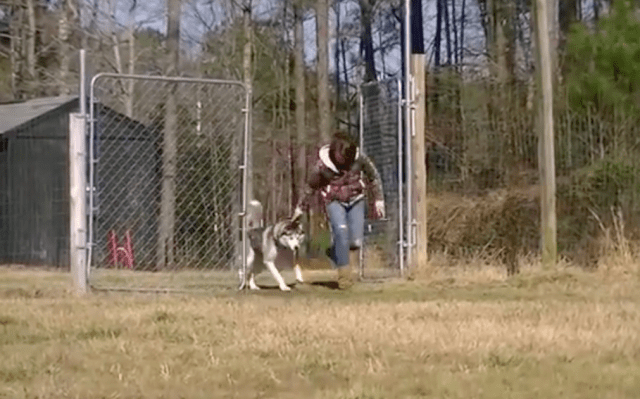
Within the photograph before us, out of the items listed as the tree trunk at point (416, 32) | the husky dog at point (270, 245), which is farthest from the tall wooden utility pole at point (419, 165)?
the husky dog at point (270, 245)

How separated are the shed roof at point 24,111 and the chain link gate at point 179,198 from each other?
238 inches

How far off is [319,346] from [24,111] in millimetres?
16723

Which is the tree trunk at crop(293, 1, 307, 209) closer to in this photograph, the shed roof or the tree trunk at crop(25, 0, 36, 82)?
the shed roof

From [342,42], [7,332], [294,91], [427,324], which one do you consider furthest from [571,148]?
[342,42]

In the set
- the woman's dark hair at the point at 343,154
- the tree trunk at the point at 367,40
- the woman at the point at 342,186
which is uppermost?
the tree trunk at the point at 367,40

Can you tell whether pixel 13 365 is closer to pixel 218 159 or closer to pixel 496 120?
pixel 218 159

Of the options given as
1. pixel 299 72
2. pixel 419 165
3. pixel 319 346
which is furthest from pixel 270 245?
pixel 299 72

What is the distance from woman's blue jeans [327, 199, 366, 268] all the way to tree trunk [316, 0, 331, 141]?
1404 cm

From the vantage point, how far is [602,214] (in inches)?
691

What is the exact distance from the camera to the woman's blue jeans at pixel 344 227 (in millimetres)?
13516

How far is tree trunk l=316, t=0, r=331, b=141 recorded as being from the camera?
28634 mm

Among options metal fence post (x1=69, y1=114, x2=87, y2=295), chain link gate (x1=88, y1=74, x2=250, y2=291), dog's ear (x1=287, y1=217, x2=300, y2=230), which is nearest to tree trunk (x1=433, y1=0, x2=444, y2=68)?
chain link gate (x1=88, y1=74, x2=250, y2=291)

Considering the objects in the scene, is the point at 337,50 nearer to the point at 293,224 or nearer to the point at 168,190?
the point at 168,190

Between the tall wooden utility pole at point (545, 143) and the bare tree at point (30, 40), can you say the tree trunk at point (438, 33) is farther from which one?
the tall wooden utility pole at point (545, 143)
